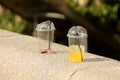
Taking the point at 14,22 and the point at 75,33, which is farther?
the point at 14,22

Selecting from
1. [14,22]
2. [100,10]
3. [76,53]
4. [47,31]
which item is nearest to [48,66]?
[76,53]

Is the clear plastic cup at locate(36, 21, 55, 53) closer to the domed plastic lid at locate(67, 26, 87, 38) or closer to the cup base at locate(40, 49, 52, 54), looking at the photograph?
the cup base at locate(40, 49, 52, 54)

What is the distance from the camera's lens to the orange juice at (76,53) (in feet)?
7.80

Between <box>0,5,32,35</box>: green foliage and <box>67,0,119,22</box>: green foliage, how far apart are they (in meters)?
1.08

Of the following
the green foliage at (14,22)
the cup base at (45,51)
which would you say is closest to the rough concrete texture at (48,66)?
the cup base at (45,51)

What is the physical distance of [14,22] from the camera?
9.45 m

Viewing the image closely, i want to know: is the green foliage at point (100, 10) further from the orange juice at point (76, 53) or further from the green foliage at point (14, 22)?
the orange juice at point (76, 53)

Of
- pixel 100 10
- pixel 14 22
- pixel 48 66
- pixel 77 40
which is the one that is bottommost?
pixel 48 66

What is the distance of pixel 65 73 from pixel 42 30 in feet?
2.19

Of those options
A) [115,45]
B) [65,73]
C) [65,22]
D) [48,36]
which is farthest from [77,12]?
[65,73]

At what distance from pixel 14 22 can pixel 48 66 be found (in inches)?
286

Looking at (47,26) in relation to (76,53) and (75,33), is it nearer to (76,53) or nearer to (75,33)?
(75,33)

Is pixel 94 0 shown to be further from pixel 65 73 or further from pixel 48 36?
pixel 65 73

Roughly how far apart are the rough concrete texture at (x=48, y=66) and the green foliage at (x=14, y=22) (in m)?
6.58
